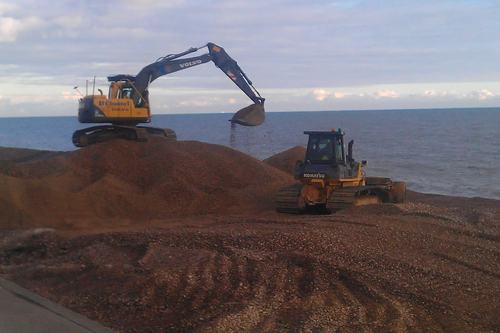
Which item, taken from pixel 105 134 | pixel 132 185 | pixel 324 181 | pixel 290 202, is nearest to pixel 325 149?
pixel 324 181

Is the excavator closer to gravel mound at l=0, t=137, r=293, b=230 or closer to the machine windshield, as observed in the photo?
gravel mound at l=0, t=137, r=293, b=230

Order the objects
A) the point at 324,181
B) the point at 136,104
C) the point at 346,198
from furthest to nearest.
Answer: the point at 136,104
the point at 324,181
the point at 346,198

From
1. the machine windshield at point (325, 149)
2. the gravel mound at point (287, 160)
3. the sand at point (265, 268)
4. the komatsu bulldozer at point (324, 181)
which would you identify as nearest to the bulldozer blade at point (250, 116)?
the gravel mound at point (287, 160)

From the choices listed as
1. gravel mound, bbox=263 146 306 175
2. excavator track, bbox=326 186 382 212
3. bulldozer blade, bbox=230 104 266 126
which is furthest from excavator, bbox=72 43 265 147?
excavator track, bbox=326 186 382 212

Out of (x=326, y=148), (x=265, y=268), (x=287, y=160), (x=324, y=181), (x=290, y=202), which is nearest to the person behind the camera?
(x=265, y=268)

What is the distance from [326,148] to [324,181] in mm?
959

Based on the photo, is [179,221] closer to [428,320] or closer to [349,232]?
[349,232]

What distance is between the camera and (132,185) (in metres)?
18.6

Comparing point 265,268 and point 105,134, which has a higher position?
point 105,134

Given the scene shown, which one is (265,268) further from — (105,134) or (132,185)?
(105,134)

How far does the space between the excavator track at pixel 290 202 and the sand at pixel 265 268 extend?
1.99 feet

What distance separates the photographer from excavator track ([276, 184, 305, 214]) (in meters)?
15.6

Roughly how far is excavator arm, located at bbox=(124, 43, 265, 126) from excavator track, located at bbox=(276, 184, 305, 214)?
7.64 metres

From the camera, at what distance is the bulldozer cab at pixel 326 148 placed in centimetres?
1534
